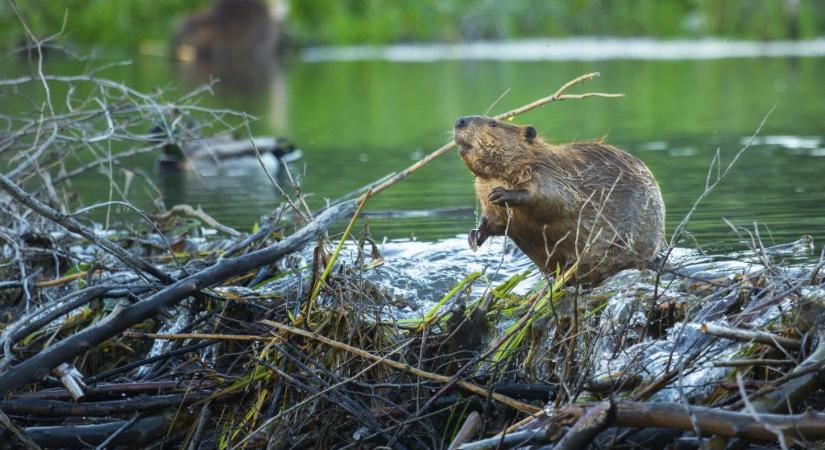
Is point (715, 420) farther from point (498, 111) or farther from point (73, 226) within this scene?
point (498, 111)

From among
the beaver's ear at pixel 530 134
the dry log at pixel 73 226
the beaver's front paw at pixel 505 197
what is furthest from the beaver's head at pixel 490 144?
the dry log at pixel 73 226

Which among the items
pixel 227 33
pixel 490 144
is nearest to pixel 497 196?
pixel 490 144

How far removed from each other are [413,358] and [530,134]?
0.97 meters

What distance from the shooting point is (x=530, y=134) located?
461cm

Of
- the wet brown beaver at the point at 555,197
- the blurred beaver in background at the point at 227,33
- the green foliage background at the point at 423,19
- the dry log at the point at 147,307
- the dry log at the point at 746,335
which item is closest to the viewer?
the dry log at the point at 746,335

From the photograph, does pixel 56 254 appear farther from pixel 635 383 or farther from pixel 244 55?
pixel 244 55

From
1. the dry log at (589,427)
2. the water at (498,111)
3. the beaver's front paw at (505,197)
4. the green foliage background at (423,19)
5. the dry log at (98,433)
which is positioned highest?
the beaver's front paw at (505,197)

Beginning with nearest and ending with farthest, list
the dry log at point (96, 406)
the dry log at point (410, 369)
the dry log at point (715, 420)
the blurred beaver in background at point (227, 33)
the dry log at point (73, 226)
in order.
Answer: the dry log at point (715, 420) < the dry log at point (410, 369) < the dry log at point (96, 406) < the dry log at point (73, 226) < the blurred beaver in background at point (227, 33)

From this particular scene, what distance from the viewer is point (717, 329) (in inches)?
129

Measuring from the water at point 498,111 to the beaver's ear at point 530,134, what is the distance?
80cm

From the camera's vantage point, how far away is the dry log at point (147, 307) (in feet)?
12.8

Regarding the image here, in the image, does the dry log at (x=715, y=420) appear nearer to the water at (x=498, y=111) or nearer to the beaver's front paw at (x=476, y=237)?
the water at (x=498, y=111)

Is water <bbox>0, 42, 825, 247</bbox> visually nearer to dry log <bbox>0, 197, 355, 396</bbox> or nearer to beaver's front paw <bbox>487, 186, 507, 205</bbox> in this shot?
dry log <bbox>0, 197, 355, 396</bbox>

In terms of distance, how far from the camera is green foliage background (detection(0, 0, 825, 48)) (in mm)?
29859
